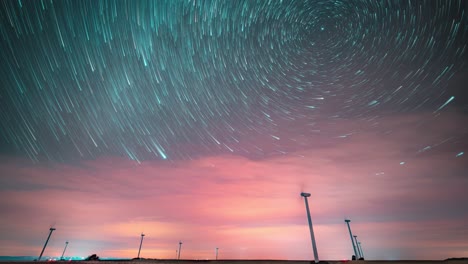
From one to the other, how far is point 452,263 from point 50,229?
137305 millimetres

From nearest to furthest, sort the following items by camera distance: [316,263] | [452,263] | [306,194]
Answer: [452,263] < [316,263] < [306,194]

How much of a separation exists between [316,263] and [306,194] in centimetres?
2694

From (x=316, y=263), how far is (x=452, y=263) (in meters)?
18.9

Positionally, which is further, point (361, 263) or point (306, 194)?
point (306, 194)

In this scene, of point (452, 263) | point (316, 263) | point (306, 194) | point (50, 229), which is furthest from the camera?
point (50, 229)

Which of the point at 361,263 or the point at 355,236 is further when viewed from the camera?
the point at 355,236

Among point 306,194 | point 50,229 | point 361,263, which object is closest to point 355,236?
point 306,194

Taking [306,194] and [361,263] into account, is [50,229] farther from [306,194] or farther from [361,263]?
[361,263]

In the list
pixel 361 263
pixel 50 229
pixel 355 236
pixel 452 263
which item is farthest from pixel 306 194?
pixel 50 229

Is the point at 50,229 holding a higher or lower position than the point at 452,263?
higher

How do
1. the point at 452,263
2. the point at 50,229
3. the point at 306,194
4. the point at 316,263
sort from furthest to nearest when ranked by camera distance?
the point at 50,229 → the point at 306,194 → the point at 316,263 → the point at 452,263

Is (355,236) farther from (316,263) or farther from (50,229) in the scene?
(50,229)

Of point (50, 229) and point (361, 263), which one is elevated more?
point (50, 229)

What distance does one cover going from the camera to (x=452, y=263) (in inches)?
1220
